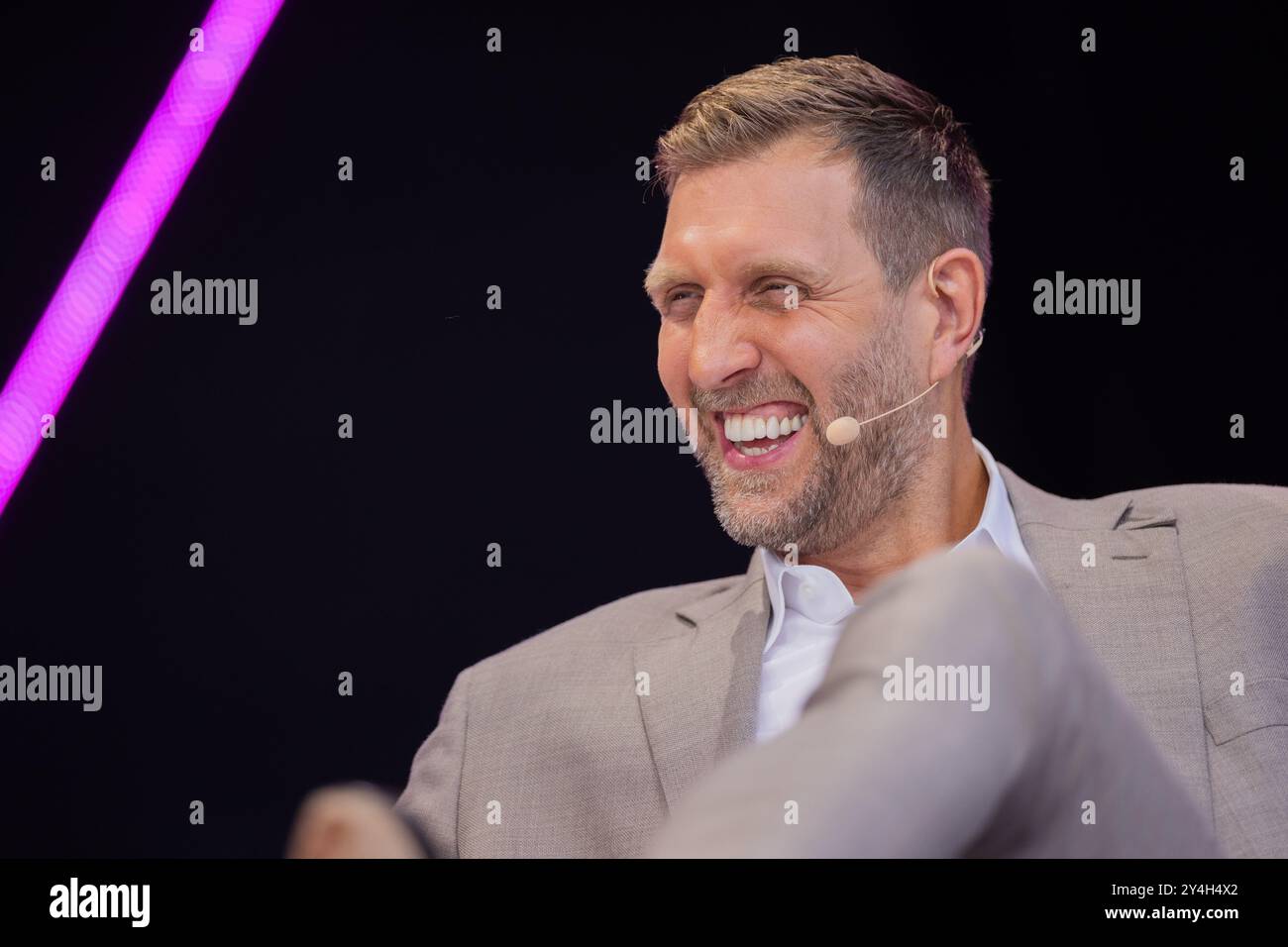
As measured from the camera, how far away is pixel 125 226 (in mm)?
2352

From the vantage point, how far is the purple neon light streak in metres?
2.33

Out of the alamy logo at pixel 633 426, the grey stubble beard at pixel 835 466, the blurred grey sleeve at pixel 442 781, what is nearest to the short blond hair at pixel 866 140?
the grey stubble beard at pixel 835 466

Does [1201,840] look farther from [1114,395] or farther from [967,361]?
[1114,395]

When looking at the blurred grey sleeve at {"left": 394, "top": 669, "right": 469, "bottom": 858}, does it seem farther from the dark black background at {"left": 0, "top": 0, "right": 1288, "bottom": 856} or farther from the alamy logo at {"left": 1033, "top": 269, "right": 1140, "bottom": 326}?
the alamy logo at {"left": 1033, "top": 269, "right": 1140, "bottom": 326}

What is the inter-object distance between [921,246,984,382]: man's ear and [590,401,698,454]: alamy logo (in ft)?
1.66

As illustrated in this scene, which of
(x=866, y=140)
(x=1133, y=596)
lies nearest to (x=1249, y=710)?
(x=1133, y=596)

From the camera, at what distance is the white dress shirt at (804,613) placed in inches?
72.4

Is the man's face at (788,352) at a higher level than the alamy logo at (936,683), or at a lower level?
higher

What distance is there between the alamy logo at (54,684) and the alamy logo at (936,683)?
6.08ft

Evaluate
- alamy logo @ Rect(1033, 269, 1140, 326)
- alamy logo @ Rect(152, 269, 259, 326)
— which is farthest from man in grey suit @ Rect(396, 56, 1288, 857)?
alamy logo @ Rect(152, 269, 259, 326)

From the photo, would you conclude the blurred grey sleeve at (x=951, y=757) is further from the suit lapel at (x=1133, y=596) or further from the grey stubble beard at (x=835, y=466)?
the grey stubble beard at (x=835, y=466)
